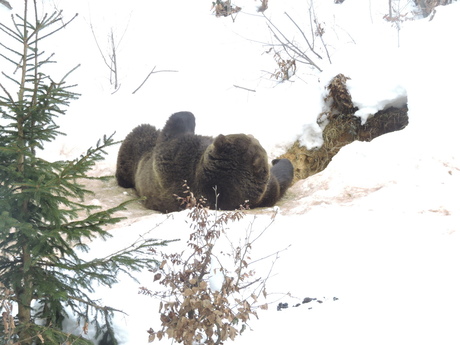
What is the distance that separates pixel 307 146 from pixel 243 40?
12.7 feet

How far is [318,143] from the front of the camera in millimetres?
9258

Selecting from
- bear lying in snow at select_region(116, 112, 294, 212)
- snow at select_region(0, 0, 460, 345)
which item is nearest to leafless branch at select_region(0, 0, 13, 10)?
snow at select_region(0, 0, 460, 345)

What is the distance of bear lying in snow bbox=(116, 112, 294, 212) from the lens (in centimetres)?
666

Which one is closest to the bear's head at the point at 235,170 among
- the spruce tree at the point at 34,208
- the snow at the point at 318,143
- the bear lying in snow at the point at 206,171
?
the bear lying in snow at the point at 206,171

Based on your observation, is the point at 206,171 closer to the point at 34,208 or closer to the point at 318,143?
the point at 318,143

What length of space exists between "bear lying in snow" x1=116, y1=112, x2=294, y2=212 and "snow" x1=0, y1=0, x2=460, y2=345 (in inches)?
15.1

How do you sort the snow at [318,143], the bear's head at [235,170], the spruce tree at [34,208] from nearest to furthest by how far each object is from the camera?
the spruce tree at [34,208] → the snow at [318,143] → the bear's head at [235,170]

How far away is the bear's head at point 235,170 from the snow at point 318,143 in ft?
1.67

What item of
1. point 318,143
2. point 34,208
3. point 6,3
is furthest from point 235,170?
point 6,3

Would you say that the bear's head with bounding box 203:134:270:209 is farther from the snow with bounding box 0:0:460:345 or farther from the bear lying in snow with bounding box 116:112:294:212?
the snow with bounding box 0:0:460:345

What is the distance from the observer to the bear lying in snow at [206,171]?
21.9 feet

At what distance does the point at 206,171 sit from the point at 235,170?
15.9 inches

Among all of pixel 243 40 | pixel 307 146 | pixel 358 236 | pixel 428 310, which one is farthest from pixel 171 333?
pixel 243 40

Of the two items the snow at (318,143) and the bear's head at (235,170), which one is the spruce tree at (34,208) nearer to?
the snow at (318,143)
